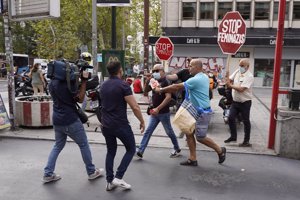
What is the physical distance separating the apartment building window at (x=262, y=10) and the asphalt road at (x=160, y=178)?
25.5 metres

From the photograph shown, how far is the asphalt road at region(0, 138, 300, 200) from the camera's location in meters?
4.67

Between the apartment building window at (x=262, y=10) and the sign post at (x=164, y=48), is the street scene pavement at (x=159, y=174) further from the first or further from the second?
the apartment building window at (x=262, y=10)

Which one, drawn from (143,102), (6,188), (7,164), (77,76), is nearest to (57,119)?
(77,76)

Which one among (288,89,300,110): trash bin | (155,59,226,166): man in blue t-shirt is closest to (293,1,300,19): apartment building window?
(288,89,300,110): trash bin

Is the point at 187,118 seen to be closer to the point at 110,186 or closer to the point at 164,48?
the point at 110,186

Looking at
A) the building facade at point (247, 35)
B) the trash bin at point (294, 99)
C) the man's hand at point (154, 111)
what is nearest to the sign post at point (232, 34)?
the trash bin at point (294, 99)

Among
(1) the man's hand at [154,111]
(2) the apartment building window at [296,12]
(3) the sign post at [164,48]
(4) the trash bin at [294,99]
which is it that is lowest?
(1) the man's hand at [154,111]

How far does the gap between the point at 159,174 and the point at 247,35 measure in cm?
2603

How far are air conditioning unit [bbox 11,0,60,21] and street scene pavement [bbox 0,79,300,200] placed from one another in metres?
2.56

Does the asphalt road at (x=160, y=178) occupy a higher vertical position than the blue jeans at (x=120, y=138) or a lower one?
lower

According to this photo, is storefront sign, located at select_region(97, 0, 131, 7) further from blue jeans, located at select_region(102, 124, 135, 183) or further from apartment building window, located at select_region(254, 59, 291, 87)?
apartment building window, located at select_region(254, 59, 291, 87)

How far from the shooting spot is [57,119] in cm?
496

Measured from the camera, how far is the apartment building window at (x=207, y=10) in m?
30.3

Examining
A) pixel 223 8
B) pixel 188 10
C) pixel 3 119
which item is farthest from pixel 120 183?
pixel 223 8
